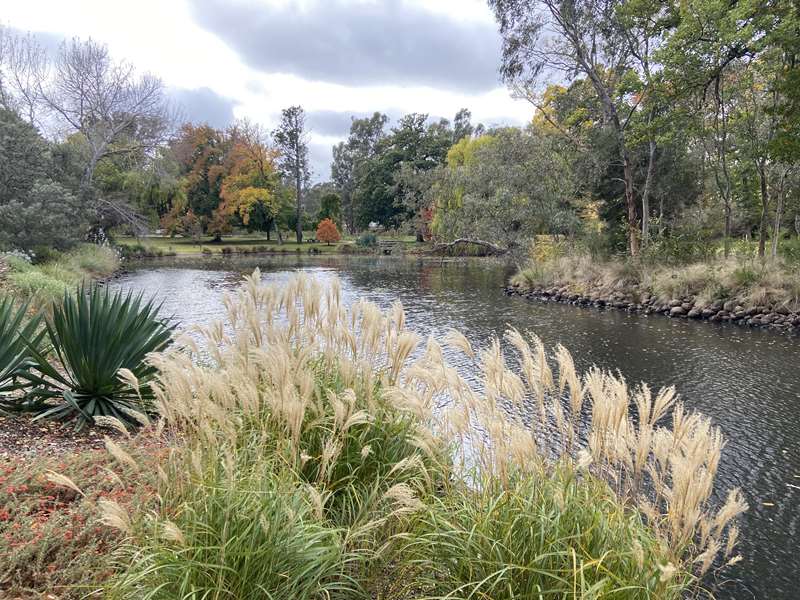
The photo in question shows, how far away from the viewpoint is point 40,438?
3.84 metres

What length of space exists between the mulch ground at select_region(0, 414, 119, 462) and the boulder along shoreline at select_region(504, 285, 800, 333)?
13.8 metres

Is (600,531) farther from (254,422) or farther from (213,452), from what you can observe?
(254,422)

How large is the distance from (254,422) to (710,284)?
14459 mm

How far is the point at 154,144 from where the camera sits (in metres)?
28.8

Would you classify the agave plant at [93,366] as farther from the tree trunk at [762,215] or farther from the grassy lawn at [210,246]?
the grassy lawn at [210,246]

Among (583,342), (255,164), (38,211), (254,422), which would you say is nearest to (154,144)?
(38,211)

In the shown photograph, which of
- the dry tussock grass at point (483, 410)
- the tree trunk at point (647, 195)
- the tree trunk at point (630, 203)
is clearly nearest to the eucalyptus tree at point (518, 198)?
the tree trunk at point (630, 203)

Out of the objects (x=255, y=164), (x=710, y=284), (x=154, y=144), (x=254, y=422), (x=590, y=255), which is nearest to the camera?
(x=254, y=422)

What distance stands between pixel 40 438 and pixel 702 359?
10105 millimetres

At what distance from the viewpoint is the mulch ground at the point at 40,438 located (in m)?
3.52

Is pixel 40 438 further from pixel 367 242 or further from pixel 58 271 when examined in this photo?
pixel 367 242

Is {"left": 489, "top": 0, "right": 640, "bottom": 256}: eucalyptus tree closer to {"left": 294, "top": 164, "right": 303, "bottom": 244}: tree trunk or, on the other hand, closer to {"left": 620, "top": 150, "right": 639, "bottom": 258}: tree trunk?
{"left": 620, "top": 150, "right": 639, "bottom": 258}: tree trunk

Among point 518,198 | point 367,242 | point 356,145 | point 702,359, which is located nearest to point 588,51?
point 518,198

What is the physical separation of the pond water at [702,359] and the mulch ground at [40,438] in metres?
4.21
